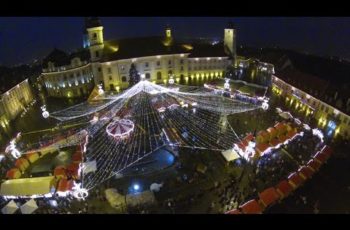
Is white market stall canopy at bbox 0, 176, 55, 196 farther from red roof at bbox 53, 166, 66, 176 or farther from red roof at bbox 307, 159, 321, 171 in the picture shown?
red roof at bbox 307, 159, 321, 171

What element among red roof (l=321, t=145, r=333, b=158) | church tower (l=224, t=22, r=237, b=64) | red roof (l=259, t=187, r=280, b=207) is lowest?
red roof (l=259, t=187, r=280, b=207)

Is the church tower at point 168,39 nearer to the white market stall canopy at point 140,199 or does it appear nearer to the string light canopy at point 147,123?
the string light canopy at point 147,123

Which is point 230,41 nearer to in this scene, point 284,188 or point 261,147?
point 261,147

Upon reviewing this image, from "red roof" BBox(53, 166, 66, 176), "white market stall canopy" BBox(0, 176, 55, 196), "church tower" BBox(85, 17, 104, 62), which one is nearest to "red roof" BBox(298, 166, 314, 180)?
"red roof" BBox(53, 166, 66, 176)

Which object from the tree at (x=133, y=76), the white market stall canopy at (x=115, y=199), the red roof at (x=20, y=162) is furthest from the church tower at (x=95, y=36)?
the white market stall canopy at (x=115, y=199)

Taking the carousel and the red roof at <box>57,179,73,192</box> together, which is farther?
the carousel

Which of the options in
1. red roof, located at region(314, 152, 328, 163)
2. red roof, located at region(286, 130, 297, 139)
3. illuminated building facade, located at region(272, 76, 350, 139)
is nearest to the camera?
red roof, located at region(314, 152, 328, 163)

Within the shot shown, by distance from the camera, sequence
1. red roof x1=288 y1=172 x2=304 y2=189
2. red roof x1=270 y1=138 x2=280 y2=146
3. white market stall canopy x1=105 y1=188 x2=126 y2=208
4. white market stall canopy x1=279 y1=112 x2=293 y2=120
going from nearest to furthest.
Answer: white market stall canopy x1=105 y1=188 x2=126 y2=208, red roof x1=288 y1=172 x2=304 y2=189, red roof x1=270 y1=138 x2=280 y2=146, white market stall canopy x1=279 y1=112 x2=293 y2=120
